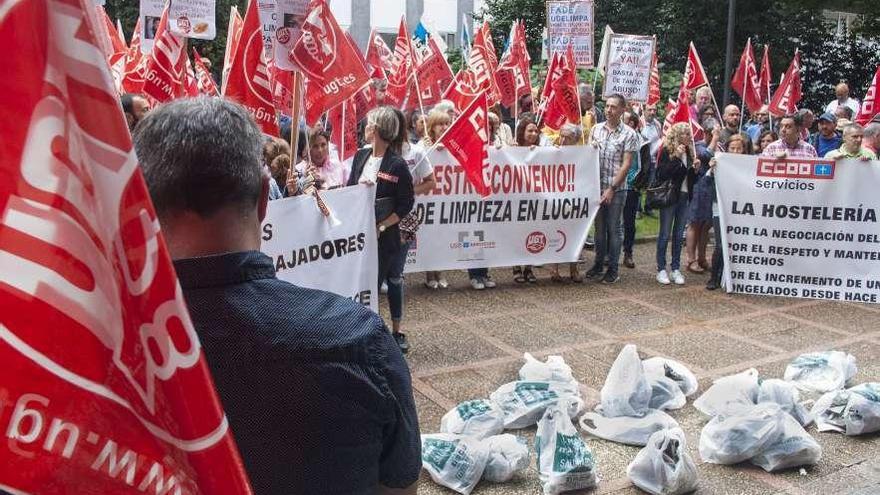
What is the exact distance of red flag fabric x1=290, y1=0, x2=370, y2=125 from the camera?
539 cm

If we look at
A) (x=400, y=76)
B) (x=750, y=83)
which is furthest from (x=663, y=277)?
(x=750, y=83)

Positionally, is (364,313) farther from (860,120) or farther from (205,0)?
(860,120)

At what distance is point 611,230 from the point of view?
352 inches

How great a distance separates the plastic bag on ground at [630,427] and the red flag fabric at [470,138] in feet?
10.2

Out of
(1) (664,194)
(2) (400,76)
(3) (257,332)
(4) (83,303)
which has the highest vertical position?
(2) (400,76)

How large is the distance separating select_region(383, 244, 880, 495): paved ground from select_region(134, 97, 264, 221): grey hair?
3012mm

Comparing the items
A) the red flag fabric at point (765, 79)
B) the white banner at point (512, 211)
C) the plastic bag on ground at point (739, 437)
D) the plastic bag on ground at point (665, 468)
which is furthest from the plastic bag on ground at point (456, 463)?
→ the red flag fabric at point (765, 79)

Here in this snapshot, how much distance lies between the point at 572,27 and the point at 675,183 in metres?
4.67

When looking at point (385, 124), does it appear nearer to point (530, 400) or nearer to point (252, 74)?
point (252, 74)

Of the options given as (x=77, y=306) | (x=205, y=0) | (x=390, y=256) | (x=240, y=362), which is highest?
(x=205, y=0)

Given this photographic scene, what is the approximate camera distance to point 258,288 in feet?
4.86

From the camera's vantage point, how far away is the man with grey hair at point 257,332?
4.77 feet

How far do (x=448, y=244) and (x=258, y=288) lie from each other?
7092 millimetres

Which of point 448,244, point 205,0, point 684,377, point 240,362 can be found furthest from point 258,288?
point 205,0
